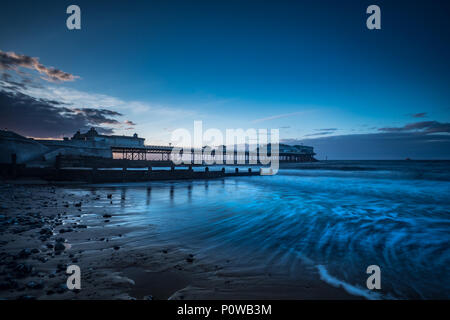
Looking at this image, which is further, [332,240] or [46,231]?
[332,240]

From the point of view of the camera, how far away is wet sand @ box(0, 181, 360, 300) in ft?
9.11

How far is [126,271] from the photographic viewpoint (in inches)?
133

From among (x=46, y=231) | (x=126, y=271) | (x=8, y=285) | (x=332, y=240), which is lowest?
(x=332, y=240)

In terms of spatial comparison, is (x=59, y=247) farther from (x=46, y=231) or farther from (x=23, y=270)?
(x=46, y=231)

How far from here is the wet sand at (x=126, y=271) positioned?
9.11ft

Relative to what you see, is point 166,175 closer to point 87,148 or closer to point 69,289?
point 69,289

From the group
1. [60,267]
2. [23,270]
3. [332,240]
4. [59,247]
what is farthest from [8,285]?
[332,240]

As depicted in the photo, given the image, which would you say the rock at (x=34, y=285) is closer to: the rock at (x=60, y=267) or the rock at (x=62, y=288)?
the rock at (x=62, y=288)

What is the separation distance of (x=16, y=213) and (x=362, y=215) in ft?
44.3

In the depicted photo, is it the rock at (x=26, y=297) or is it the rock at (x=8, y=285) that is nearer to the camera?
the rock at (x=26, y=297)

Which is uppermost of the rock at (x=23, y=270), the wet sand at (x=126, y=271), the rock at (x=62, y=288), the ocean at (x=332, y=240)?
the rock at (x=23, y=270)

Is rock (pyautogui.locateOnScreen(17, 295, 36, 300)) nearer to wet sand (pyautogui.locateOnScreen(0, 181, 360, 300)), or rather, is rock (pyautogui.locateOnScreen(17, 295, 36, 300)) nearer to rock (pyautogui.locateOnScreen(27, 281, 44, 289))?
wet sand (pyautogui.locateOnScreen(0, 181, 360, 300))

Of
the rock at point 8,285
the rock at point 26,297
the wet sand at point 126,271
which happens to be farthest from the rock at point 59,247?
the rock at point 26,297

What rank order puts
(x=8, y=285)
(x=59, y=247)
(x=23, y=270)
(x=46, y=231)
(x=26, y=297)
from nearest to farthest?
(x=26, y=297), (x=8, y=285), (x=23, y=270), (x=59, y=247), (x=46, y=231)
